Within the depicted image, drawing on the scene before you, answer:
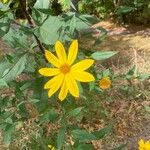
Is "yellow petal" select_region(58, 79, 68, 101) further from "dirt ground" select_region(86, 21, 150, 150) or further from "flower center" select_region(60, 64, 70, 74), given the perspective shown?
"dirt ground" select_region(86, 21, 150, 150)

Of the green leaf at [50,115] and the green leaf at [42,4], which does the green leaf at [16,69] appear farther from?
the green leaf at [50,115]

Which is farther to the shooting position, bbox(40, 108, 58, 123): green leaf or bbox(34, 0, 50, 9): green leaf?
bbox(40, 108, 58, 123): green leaf

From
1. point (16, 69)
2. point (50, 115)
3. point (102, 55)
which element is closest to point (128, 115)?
point (50, 115)

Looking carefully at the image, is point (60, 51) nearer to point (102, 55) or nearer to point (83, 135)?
point (102, 55)

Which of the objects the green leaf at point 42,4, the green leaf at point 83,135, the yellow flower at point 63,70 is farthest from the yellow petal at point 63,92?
the green leaf at point 83,135

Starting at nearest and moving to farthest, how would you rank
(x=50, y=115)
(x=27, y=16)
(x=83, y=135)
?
(x=27, y=16), (x=83, y=135), (x=50, y=115)

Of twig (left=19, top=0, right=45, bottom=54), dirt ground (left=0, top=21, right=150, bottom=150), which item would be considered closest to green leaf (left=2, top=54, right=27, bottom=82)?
twig (left=19, top=0, right=45, bottom=54)

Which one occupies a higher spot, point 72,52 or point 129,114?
point 72,52
